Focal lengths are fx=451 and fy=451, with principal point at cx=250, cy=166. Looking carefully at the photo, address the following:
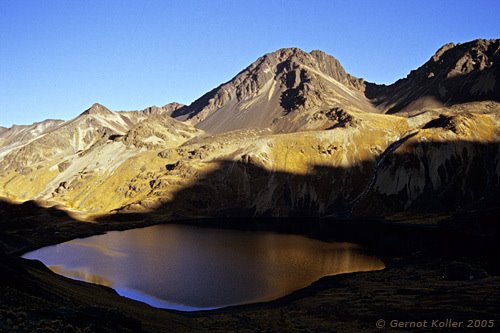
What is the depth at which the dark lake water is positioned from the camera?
6244 centimetres

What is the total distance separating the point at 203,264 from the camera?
8044cm

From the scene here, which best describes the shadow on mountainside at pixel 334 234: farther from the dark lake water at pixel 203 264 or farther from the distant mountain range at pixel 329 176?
the dark lake water at pixel 203 264

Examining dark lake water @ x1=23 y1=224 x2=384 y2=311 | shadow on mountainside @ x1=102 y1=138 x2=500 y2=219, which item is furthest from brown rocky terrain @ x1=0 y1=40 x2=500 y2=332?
dark lake water @ x1=23 y1=224 x2=384 y2=311

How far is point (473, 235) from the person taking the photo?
10075 cm

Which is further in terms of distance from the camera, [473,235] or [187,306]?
[473,235]

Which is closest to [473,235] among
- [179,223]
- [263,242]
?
[263,242]

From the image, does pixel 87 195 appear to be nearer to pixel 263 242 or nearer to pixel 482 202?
pixel 263 242

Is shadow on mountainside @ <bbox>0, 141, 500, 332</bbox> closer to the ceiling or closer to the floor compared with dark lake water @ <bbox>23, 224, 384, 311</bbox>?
closer to the ceiling

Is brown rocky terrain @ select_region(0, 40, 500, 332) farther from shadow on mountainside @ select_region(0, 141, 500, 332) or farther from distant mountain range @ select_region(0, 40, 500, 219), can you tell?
distant mountain range @ select_region(0, 40, 500, 219)

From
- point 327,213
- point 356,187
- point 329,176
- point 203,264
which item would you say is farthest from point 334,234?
point 329,176

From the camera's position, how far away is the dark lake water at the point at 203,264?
205ft

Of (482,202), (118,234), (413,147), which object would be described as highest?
(413,147)

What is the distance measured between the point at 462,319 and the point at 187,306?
32.6 meters

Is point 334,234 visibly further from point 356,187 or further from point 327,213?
point 356,187
